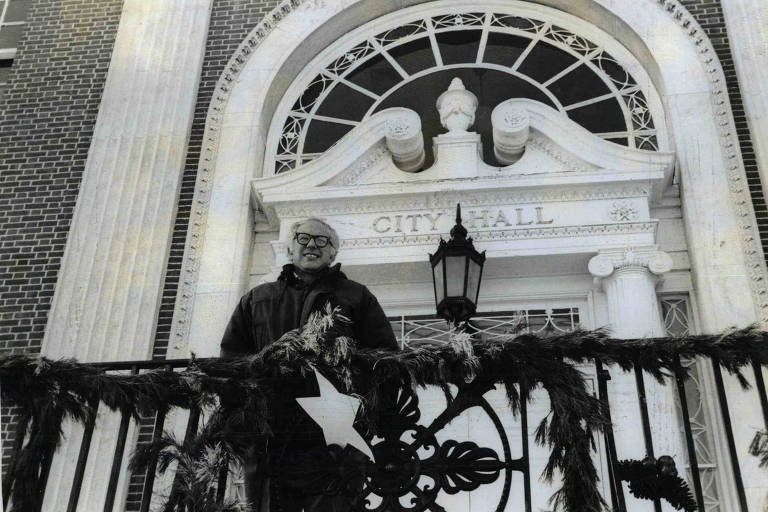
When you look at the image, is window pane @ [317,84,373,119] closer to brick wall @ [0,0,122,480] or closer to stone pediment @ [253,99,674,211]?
stone pediment @ [253,99,674,211]

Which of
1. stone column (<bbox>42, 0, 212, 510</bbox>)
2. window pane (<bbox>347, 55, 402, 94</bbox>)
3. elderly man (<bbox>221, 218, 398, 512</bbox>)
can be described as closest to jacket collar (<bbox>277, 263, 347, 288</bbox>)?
elderly man (<bbox>221, 218, 398, 512</bbox>)

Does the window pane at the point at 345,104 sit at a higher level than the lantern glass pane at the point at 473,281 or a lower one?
higher

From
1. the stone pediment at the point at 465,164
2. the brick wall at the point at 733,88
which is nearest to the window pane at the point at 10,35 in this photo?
the stone pediment at the point at 465,164

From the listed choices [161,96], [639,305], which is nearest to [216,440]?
[639,305]

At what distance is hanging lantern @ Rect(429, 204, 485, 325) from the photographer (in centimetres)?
681

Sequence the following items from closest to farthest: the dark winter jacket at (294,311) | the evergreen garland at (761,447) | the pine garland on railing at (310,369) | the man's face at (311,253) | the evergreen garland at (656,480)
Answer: the evergreen garland at (761,447) → the evergreen garland at (656,480) → the pine garland on railing at (310,369) → the dark winter jacket at (294,311) → the man's face at (311,253)

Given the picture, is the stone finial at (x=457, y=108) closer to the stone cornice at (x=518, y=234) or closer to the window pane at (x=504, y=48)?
the window pane at (x=504, y=48)

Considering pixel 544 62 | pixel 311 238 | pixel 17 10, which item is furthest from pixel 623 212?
pixel 17 10

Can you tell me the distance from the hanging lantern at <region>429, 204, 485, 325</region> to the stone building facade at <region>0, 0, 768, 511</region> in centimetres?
176

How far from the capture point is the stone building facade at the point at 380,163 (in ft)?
28.3

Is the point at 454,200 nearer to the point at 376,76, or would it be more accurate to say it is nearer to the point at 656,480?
the point at 376,76

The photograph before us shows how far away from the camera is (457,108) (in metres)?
9.80

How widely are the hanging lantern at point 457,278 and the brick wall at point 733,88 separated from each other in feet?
10.0

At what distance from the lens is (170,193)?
9.38m
